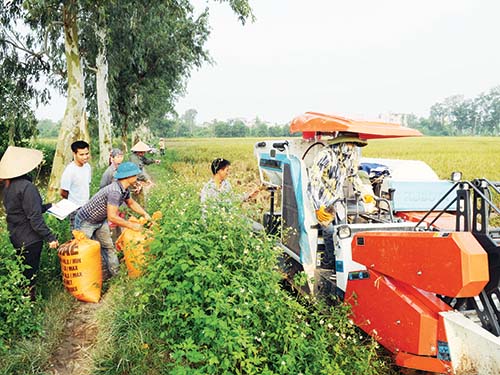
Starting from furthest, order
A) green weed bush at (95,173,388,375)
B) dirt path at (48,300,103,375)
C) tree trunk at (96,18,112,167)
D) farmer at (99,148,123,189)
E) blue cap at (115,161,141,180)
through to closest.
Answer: tree trunk at (96,18,112,167) → farmer at (99,148,123,189) → blue cap at (115,161,141,180) → dirt path at (48,300,103,375) → green weed bush at (95,173,388,375)

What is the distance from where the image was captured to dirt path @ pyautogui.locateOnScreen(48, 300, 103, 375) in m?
3.47

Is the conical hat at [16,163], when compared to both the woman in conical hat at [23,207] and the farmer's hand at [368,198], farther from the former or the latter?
the farmer's hand at [368,198]

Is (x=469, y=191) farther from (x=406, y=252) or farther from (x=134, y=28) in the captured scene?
(x=134, y=28)

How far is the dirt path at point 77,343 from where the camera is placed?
137 inches

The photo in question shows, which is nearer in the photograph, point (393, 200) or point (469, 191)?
point (469, 191)

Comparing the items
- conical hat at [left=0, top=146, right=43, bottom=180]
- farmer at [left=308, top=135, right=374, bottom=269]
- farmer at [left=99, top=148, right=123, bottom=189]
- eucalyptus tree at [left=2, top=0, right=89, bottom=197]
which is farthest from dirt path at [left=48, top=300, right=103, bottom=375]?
eucalyptus tree at [left=2, top=0, right=89, bottom=197]

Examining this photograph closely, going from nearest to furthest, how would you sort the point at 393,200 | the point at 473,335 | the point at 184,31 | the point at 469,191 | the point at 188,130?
the point at 473,335 → the point at 469,191 → the point at 393,200 → the point at 184,31 → the point at 188,130

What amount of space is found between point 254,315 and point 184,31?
2180 cm

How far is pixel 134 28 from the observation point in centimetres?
1605

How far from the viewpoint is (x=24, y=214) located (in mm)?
4230

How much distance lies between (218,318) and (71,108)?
33.8 feet

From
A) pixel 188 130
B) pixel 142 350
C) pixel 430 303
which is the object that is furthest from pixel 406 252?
pixel 188 130

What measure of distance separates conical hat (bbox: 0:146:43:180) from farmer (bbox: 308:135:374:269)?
2.91m

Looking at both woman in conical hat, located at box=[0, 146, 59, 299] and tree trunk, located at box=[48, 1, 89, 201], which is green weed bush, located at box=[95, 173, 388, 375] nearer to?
woman in conical hat, located at box=[0, 146, 59, 299]
